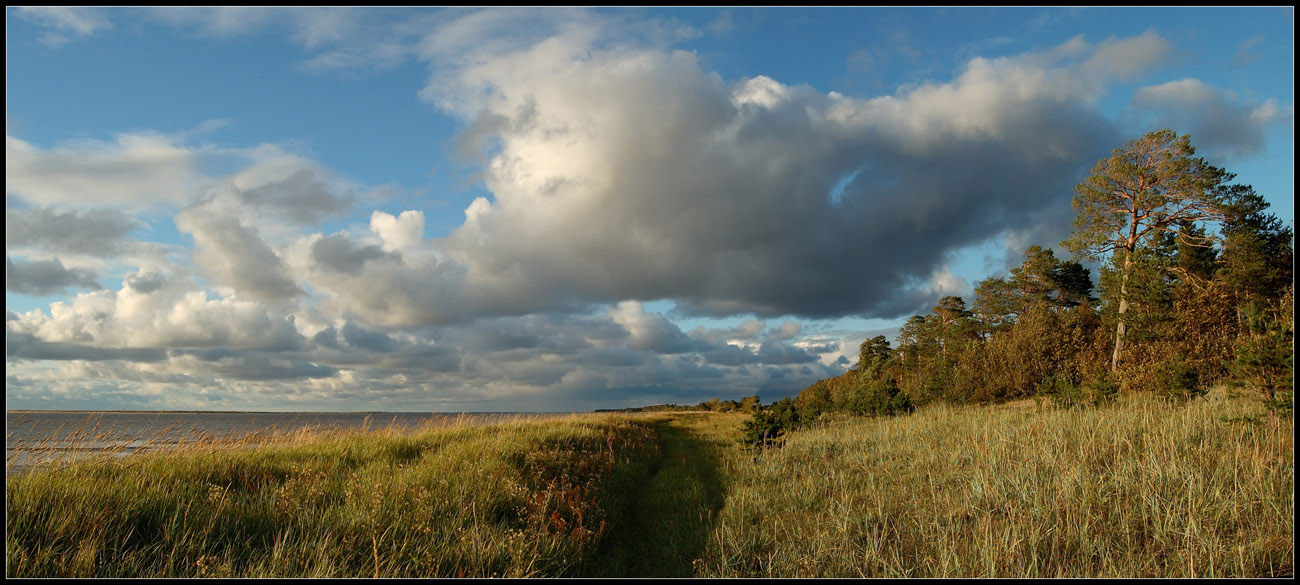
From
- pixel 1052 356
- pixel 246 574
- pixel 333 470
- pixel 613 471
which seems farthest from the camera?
pixel 1052 356

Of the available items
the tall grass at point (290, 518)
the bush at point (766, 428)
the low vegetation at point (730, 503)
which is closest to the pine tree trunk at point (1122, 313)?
the low vegetation at point (730, 503)

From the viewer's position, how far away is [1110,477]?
8.43 meters

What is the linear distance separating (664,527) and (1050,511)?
5909mm

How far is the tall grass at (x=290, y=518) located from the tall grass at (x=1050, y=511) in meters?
2.69

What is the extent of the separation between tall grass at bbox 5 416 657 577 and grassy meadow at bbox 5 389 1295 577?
3 cm

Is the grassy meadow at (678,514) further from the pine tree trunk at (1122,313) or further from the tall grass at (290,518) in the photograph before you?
the pine tree trunk at (1122,313)

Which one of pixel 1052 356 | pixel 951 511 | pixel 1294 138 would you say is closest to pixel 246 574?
pixel 951 511

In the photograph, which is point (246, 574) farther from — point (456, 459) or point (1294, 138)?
point (1294, 138)

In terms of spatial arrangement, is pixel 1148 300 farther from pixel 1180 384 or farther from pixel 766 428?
pixel 766 428

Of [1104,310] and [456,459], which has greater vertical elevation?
[1104,310]

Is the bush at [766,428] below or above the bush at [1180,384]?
below

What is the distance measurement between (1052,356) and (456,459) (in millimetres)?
34593

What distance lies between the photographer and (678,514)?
34.6 ft

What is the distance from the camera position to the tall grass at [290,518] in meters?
5.23
